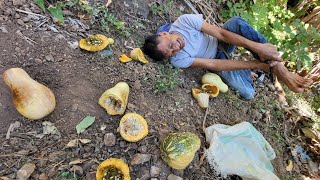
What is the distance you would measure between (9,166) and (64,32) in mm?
1534

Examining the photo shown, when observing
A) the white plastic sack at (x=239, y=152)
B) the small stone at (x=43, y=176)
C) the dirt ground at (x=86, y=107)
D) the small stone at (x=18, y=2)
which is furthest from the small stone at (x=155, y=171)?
the small stone at (x=18, y=2)

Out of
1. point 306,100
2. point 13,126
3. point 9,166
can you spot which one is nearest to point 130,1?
point 13,126

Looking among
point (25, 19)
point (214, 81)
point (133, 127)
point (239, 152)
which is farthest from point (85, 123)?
point (214, 81)

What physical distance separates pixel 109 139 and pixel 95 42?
3.73 ft

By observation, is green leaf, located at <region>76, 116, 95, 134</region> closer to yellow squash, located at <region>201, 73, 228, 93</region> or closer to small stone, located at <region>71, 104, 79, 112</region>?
small stone, located at <region>71, 104, 79, 112</region>

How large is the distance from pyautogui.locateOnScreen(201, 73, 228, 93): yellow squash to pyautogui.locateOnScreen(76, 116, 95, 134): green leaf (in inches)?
61.5

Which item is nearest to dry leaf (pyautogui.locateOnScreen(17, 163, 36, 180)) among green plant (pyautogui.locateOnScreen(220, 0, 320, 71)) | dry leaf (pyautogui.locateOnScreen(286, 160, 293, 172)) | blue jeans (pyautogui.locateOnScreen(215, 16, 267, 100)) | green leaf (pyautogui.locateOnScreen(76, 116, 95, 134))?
green leaf (pyautogui.locateOnScreen(76, 116, 95, 134))

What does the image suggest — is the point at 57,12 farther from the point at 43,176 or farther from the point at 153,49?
the point at 43,176

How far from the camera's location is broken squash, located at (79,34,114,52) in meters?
3.18

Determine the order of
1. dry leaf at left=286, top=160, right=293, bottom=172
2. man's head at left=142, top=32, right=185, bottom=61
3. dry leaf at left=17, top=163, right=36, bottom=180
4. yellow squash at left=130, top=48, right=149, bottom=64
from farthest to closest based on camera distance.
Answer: dry leaf at left=286, top=160, right=293, bottom=172
man's head at left=142, top=32, right=185, bottom=61
yellow squash at left=130, top=48, right=149, bottom=64
dry leaf at left=17, top=163, right=36, bottom=180

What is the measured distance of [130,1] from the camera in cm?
400

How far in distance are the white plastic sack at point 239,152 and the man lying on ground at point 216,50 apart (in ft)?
2.89

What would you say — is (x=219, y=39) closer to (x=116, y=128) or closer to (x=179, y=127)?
(x=179, y=127)

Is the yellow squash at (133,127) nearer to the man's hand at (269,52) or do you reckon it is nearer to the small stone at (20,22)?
the small stone at (20,22)
